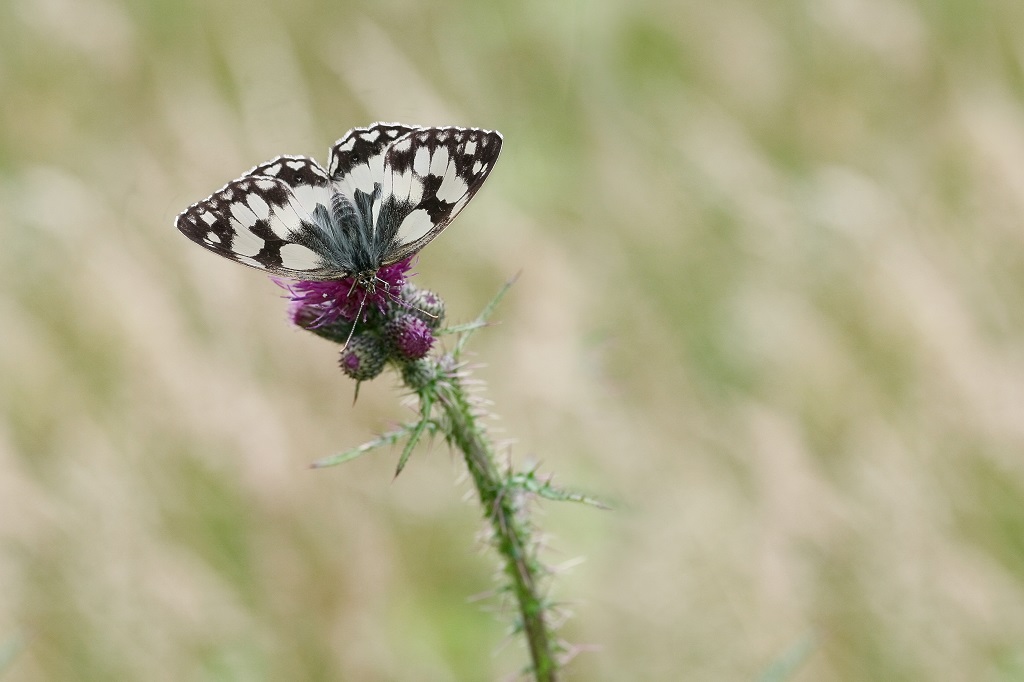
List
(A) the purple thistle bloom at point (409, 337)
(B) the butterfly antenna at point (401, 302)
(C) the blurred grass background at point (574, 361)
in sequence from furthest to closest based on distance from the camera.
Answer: (C) the blurred grass background at point (574, 361)
(B) the butterfly antenna at point (401, 302)
(A) the purple thistle bloom at point (409, 337)

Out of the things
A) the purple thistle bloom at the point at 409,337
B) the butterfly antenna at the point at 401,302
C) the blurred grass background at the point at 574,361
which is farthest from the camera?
the blurred grass background at the point at 574,361

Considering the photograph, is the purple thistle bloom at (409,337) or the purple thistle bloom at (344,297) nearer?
the purple thistle bloom at (409,337)

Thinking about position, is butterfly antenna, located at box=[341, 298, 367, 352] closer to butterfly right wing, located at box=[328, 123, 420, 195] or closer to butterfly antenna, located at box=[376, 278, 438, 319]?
butterfly antenna, located at box=[376, 278, 438, 319]

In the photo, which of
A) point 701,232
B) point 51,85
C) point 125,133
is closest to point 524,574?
Answer: point 701,232

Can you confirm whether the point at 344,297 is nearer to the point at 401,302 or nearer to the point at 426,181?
the point at 401,302

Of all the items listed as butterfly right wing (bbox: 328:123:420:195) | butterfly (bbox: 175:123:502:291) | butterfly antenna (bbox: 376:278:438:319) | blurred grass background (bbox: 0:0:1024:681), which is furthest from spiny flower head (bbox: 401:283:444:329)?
blurred grass background (bbox: 0:0:1024:681)

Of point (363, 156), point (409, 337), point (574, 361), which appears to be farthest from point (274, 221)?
point (574, 361)

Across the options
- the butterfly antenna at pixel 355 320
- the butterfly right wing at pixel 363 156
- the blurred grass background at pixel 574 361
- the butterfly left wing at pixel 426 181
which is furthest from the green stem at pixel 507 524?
the blurred grass background at pixel 574 361

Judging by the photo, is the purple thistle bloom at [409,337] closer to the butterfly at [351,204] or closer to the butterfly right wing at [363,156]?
the butterfly at [351,204]
